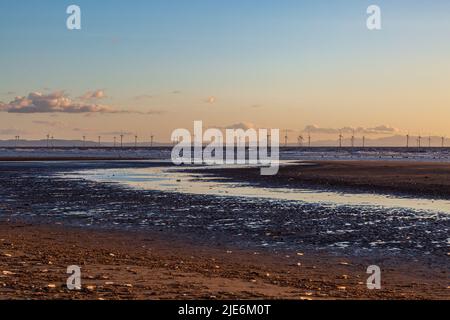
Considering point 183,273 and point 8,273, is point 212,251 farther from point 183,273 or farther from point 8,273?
point 8,273

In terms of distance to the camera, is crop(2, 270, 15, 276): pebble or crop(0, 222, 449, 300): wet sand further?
crop(2, 270, 15, 276): pebble

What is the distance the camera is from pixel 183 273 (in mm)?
14359

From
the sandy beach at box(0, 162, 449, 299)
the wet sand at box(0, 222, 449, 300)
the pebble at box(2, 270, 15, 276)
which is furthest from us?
the pebble at box(2, 270, 15, 276)

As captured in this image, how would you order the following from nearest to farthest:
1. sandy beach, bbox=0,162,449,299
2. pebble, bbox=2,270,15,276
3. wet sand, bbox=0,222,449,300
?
wet sand, bbox=0,222,449,300 < sandy beach, bbox=0,162,449,299 < pebble, bbox=2,270,15,276

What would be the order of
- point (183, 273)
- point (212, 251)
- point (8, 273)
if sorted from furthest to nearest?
point (212, 251) < point (183, 273) < point (8, 273)

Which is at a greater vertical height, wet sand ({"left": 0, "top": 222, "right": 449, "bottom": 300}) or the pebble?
the pebble

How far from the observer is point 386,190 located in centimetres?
4094

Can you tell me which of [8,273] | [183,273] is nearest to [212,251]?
[183,273]

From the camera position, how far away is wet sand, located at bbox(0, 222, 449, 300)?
39.9 feet

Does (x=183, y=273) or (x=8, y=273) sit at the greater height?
(x=8, y=273)

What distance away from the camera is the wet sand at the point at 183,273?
12.2 meters

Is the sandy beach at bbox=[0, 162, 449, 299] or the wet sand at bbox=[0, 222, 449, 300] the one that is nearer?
the wet sand at bbox=[0, 222, 449, 300]
